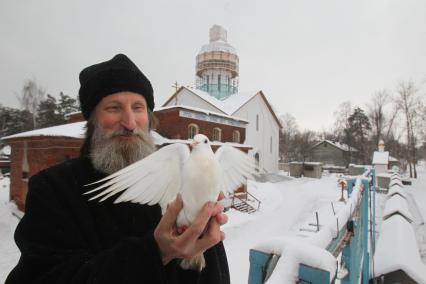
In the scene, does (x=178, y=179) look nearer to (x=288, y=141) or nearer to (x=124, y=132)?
(x=124, y=132)

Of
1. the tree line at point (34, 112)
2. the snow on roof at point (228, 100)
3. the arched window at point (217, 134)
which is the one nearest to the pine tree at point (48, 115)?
the tree line at point (34, 112)

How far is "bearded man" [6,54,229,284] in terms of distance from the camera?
3.82ft

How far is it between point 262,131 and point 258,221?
19.2 meters

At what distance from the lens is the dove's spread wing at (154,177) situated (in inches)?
49.0

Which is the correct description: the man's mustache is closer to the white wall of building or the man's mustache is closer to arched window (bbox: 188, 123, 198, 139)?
arched window (bbox: 188, 123, 198, 139)

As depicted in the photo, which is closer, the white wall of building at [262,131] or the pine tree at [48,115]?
the white wall of building at [262,131]

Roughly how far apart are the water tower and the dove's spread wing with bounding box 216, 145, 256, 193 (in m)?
31.6

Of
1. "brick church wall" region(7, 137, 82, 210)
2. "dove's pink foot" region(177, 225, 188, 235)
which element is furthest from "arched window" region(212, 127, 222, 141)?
"dove's pink foot" region(177, 225, 188, 235)

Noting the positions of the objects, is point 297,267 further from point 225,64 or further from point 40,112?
point 40,112

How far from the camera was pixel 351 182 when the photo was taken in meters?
5.61

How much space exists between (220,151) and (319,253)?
678 mm

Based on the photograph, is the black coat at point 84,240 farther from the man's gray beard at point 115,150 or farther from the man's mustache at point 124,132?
the man's mustache at point 124,132

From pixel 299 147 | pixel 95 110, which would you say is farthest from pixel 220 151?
pixel 299 147

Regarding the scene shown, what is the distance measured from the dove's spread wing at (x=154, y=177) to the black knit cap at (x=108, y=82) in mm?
717
